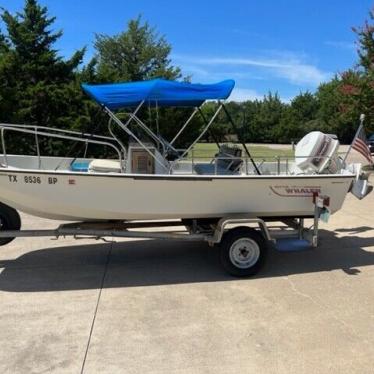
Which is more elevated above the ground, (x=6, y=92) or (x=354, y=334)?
(x=6, y=92)

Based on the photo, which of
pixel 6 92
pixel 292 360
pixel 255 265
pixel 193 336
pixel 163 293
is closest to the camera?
pixel 292 360

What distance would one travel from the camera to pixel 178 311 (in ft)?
16.1

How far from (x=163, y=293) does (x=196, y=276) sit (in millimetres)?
703

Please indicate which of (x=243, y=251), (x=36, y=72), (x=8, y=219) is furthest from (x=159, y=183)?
(x=36, y=72)

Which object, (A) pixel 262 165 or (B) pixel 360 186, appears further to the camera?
(A) pixel 262 165

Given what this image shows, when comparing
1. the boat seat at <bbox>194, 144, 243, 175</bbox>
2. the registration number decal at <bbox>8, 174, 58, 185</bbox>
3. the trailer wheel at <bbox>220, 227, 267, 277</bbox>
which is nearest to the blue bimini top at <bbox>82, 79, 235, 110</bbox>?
the boat seat at <bbox>194, 144, 243, 175</bbox>

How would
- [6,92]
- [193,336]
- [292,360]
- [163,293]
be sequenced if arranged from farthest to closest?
[6,92] < [163,293] < [193,336] < [292,360]

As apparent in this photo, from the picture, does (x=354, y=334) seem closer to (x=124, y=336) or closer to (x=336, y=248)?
(x=124, y=336)

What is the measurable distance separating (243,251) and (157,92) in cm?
215

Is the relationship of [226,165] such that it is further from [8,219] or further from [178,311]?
[8,219]

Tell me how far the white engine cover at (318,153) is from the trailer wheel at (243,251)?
1.32 m

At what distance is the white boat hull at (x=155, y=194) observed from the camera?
5.55 metres

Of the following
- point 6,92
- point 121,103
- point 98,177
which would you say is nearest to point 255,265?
point 98,177

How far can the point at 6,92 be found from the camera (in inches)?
623
